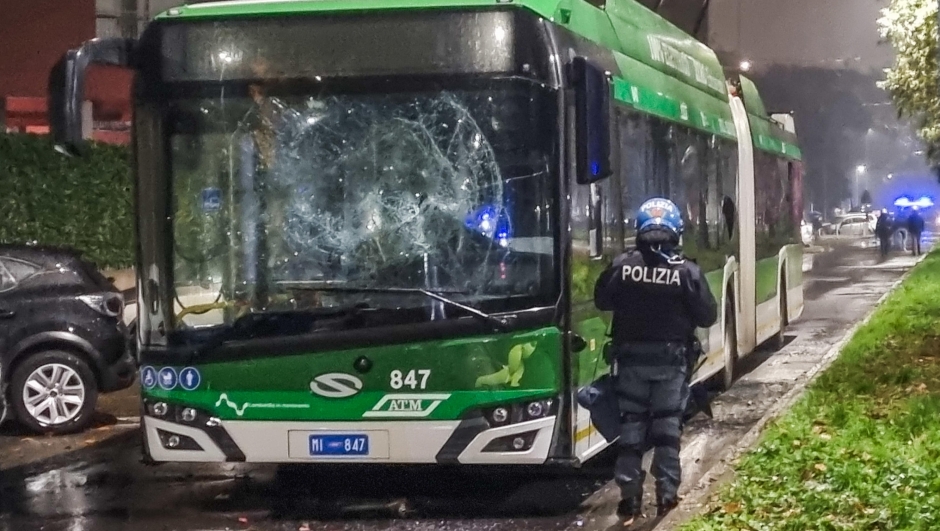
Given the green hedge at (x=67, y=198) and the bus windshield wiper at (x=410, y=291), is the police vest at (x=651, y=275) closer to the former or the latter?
the bus windshield wiper at (x=410, y=291)

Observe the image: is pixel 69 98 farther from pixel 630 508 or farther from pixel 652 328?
pixel 630 508

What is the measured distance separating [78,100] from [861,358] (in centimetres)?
936

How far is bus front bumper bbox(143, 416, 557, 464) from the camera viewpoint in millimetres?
7973

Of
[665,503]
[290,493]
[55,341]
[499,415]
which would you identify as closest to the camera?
[499,415]

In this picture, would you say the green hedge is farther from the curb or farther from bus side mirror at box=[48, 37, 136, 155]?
bus side mirror at box=[48, 37, 136, 155]

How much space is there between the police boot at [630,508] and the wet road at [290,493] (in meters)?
0.11

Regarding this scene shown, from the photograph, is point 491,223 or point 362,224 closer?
point 491,223

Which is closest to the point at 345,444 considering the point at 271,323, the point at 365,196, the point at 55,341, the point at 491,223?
the point at 271,323

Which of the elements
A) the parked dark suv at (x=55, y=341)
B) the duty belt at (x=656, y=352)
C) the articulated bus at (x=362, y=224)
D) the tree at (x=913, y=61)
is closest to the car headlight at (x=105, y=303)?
the parked dark suv at (x=55, y=341)

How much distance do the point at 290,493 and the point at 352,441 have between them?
1.69m

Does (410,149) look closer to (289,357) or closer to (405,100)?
(405,100)

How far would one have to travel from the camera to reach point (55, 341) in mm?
12148

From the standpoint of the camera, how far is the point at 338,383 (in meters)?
8.05

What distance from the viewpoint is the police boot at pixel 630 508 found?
8.40 meters
